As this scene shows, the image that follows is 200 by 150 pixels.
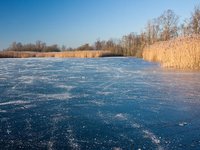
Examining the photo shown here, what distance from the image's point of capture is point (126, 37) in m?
48.1

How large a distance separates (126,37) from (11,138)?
44382 millimetres

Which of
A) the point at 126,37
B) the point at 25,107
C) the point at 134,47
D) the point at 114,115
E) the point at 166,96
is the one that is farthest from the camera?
the point at 126,37

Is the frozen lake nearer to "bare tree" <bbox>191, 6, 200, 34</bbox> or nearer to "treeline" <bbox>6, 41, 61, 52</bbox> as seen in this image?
"bare tree" <bbox>191, 6, 200, 34</bbox>

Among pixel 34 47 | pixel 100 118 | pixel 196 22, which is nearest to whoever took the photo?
pixel 100 118

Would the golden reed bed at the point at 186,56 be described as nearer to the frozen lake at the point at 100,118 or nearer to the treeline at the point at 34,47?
the frozen lake at the point at 100,118

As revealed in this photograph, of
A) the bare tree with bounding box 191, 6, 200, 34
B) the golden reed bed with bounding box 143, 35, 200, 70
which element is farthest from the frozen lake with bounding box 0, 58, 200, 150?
the bare tree with bounding box 191, 6, 200, 34

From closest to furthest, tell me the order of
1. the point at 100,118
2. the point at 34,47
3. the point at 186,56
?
the point at 100,118
the point at 186,56
the point at 34,47

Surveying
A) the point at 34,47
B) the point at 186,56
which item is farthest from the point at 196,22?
the point at 34,47

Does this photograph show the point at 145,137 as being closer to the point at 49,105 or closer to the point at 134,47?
the point at 49,105

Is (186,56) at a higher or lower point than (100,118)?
higher

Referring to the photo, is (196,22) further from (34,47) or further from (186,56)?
(34,47)

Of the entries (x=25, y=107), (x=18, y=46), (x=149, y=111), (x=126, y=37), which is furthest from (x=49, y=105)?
(x=18, y=46)

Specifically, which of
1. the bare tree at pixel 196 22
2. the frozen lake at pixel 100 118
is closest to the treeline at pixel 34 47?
the bare tree at pixel 196 22

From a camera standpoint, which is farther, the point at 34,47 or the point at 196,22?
the point at 34,47
